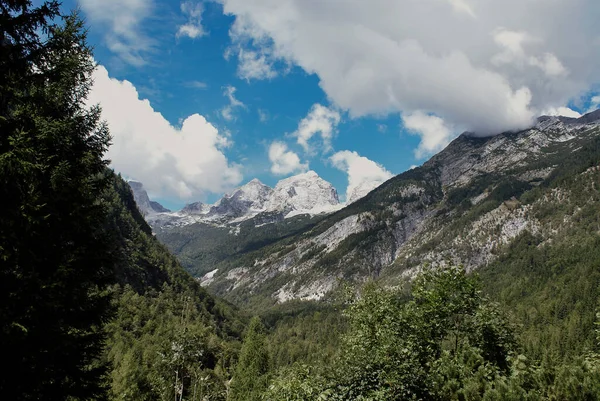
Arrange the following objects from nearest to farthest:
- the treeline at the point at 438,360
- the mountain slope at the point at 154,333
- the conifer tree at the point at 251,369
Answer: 1. the treeline at the point at 438,360
2. the mountain slope at the point at 154,333
3. the conifer tree at the point at 251,369

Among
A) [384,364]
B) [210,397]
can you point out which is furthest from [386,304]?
[210,397]

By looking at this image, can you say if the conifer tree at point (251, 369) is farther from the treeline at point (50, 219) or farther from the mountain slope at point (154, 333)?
the treeline at point (50, 219)

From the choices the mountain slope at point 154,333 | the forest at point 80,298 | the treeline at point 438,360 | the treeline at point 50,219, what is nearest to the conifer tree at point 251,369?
the mountain slope at point 154,333

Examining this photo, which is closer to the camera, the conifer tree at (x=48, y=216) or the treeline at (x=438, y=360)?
the conifer tree at (x=48, y=216)

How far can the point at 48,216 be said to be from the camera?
11.2m

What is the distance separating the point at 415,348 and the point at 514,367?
5526mm

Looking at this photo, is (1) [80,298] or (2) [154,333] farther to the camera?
(2) [154,333]

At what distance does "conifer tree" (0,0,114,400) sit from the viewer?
34.0 feet

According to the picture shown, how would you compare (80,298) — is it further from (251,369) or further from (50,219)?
(251,369)

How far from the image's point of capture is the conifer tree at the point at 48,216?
34.0 feet

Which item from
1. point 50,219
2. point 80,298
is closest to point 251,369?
point 80,298

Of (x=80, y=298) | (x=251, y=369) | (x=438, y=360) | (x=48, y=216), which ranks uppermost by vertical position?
(x=48, y=216)

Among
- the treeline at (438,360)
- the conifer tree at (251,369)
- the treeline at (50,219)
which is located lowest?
the conifer tree at (251,369)

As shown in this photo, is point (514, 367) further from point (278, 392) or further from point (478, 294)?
point (278, 392)
